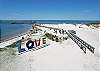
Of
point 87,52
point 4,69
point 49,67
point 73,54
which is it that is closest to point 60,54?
point 73,54

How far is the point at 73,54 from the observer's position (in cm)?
1255

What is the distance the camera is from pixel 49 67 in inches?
379

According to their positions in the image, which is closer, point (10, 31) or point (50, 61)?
point (50, 61)

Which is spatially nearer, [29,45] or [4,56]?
[4,56]

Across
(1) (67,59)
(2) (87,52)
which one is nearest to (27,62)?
(1) (67,59)

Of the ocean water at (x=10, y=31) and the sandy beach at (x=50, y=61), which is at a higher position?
the sandy beach at (x=50, y=61)

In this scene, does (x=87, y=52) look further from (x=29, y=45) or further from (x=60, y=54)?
(x=29, y=45)

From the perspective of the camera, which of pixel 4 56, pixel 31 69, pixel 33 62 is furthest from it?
pixel 4 56

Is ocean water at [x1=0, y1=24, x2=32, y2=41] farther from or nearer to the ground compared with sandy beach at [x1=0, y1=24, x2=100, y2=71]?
nearer to the ground

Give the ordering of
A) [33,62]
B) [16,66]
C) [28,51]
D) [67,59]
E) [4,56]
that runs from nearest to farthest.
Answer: [16,66] < [33,62] < [67,59] < [4,56] < [28,51]

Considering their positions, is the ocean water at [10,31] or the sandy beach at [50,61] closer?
the sandy beach at [50,61]

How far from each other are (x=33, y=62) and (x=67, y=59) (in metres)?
2.10

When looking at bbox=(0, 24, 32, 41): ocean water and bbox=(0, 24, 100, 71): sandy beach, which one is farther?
bbox=(0, 24, 32, 41): ocean water

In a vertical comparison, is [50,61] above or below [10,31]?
above
